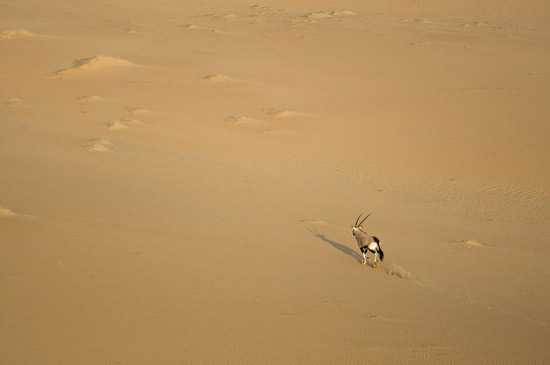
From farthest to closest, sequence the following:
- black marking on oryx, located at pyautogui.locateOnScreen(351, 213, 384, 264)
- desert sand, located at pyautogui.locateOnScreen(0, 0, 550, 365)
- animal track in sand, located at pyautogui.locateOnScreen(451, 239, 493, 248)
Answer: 1. animal track in sand, located at pyautogui.locateOnScreen(451, 239, 493, 248)
2. black marking on oryx, located at pyautogui.locateOnScreen(351, 213, 384, 264)
3. desert sand, located at pyautogui.locateOnScreen(0, 0, 550, 365)

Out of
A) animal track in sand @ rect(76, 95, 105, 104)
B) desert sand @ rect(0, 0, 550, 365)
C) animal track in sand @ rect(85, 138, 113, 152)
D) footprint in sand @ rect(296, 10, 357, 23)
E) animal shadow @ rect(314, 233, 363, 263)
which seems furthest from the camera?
footprint in sand @ rect(296, 10, 357, 23)

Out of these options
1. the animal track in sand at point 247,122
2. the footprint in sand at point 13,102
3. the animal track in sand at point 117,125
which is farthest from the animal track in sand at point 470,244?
the footprint in sand at point 13,102

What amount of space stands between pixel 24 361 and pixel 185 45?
14.0 metres

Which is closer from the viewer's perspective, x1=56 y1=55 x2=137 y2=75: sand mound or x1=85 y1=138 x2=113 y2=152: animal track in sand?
x1=85 y1=138 x2=113 y2=152: animal track in sand

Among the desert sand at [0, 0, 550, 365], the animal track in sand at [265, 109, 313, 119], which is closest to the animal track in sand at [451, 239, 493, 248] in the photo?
the desert sand at [0, 0, 550, 365]

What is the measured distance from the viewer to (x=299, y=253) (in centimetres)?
614

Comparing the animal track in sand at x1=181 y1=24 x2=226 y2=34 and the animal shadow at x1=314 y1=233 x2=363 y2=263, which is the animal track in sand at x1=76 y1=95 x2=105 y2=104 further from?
the animal track in sand at x1=181 y1=24 x2=226 y2=34

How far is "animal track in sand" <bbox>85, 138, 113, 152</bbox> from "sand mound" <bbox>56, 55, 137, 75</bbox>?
4520mm

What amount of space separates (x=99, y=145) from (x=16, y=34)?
873 centimetres

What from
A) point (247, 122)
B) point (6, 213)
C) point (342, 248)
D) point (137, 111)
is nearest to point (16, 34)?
point (137, 111)

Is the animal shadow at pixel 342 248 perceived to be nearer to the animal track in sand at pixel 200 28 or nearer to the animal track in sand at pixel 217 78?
the animal track in sand at pixel 217 78

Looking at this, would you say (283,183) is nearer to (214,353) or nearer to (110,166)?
(110,166)

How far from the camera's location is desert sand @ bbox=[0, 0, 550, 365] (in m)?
4.43

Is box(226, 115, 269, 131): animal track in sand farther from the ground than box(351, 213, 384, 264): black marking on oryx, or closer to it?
closer to it
